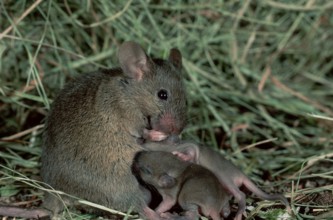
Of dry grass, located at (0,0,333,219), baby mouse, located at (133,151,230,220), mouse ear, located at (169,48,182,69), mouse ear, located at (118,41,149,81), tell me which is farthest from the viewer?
dry grass, located at (0,0,333,219)

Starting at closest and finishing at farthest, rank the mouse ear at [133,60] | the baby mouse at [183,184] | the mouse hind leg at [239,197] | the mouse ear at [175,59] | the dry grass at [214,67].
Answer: the baby mouse at [183,184], the mouse hind leg at [239,197], the mouse ear at [133,60], the mouse ear at [175,59], the dry grass at [214,67]

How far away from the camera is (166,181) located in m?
4.55

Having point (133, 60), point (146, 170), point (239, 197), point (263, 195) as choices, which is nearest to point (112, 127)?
point (146, 170)

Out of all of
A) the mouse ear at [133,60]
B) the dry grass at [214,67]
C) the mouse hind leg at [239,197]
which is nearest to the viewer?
the mouse hind leg at [239,197]

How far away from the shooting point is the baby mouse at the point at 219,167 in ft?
15.7

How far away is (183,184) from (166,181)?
134 millimetres

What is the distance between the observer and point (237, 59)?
762cm

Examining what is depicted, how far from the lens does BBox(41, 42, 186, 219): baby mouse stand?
4.75m

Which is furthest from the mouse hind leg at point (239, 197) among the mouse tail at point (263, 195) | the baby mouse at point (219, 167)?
the mouse tail at point (263, 195)

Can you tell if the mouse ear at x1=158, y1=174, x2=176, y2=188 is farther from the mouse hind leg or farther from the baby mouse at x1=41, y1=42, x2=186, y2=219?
the mouse hind leg

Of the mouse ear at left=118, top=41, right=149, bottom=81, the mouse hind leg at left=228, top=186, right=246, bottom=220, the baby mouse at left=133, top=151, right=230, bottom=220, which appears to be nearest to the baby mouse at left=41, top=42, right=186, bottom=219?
the mouse ear at left=118, top=41, right=149, bottom=81

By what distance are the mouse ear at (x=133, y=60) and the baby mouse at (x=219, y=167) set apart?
546 mm

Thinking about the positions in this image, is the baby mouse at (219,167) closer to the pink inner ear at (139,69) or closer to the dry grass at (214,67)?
the pink inner ear at (139,69)

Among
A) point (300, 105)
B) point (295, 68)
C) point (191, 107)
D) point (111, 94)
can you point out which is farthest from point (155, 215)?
point (295, 68)
